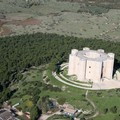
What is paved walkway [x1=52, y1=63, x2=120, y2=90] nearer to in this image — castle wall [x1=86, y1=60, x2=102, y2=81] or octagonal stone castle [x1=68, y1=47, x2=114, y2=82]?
octagonal stone castle [x1=68, y1=47, x2=114, y2=82]

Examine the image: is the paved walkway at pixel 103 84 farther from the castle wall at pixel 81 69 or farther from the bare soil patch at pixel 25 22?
the bare soil patch at pixel 25 22

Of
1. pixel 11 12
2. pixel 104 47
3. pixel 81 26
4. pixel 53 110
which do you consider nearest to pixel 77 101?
pixel 53 110

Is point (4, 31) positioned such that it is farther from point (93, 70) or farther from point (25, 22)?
point (93, 70)

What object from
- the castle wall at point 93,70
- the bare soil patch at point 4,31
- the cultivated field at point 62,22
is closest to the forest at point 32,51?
the castle wall at point 93,70

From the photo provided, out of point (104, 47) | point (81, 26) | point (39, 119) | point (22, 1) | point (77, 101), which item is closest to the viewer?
point (39, 119)

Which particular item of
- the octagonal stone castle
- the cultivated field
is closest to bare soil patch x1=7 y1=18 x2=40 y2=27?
the cultivated field

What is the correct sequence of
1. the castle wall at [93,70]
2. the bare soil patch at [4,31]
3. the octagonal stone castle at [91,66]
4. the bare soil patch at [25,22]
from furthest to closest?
the bare soil patch at [25,22] → the bare soil patch at [4,31] → the octagonal stone castle at [91,66] → the castle wall at [93,70]

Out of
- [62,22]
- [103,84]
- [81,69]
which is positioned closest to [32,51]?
[81,69]

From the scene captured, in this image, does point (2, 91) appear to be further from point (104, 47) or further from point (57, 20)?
point (57, 20)
